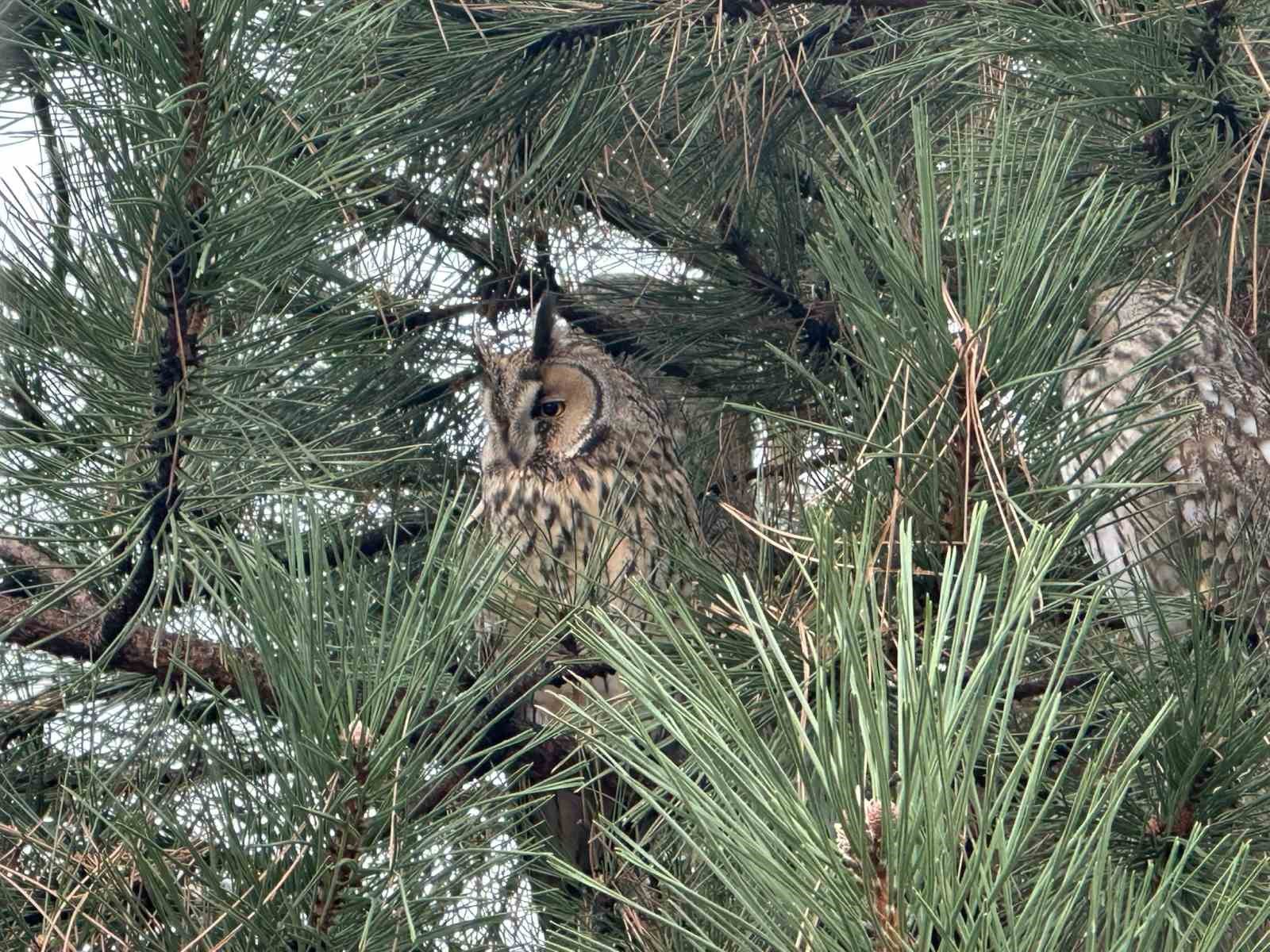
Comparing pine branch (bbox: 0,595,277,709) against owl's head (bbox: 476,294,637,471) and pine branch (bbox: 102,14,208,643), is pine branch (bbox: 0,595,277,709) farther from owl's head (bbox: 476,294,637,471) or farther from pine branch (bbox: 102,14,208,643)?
owl's head (bbox: 476,294,637,471)

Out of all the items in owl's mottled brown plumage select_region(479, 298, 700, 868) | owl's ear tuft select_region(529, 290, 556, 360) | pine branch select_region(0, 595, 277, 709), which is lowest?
pine branch select_region(0, 595, 277, 709)

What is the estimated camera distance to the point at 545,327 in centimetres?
242

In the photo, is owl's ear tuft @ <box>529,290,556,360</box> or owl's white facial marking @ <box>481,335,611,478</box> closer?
owl's ear tuft @ <box>529,290,556,360</box>

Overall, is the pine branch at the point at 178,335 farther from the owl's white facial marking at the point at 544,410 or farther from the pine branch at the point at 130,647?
the owl's white facial marking at the point at 544,410

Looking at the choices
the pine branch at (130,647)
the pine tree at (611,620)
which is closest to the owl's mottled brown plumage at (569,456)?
Result: the pine tree at (611,620)

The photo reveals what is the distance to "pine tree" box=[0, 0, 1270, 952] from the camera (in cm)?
81

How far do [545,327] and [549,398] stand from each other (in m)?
0.17

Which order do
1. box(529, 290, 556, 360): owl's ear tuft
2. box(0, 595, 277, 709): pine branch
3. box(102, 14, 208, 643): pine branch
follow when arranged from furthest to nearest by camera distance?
1. box(529, 290, 556, 360): owl's ear tuft
2. box(0, 595, 277, 709): pine branch
3. box(102, 14, 208, 643): pine branch

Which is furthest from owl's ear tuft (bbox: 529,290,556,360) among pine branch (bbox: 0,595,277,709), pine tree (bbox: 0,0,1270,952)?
pine branch (bbox: 0,595,277,709)

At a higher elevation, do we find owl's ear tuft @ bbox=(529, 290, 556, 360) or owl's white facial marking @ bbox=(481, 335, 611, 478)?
owl's ear tuft @ bbox=(529, 290, 556, 360)

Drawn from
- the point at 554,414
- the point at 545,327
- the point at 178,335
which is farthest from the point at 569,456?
the point at 178,335

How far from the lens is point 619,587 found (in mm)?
2236

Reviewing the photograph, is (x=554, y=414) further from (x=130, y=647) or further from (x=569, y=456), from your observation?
(x=130, y=647)

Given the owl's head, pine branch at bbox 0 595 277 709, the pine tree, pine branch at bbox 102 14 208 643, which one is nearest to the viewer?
the pine tree
